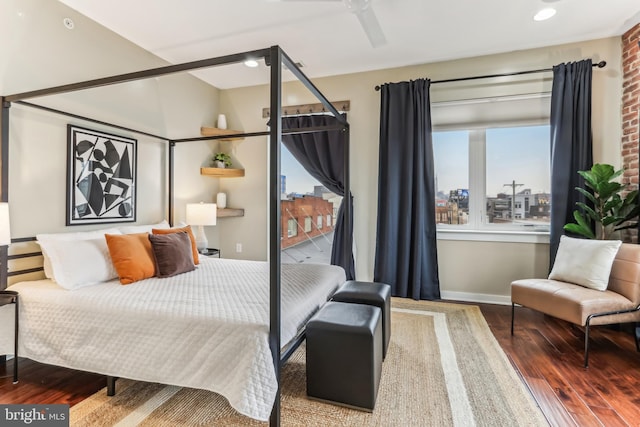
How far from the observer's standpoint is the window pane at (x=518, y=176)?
3.56 metres

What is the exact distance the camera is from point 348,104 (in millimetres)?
4008

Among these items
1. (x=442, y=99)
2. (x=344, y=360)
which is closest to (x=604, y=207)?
(x=442, y=99)

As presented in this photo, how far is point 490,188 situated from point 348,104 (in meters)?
1.95

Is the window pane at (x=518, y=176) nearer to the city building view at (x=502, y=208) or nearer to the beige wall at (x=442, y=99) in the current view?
the city building view at (x=502, y=208)

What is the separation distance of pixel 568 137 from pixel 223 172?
386 cm

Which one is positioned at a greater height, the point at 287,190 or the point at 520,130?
the point at 520,130

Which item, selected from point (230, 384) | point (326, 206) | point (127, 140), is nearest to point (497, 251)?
point (326, 206)

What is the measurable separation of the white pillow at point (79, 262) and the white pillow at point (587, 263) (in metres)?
3.66

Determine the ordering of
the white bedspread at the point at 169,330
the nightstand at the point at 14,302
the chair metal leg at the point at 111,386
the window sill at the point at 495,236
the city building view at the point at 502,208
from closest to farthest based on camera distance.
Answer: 1. the white bedspread at the point at 169,330
2. the chair metal leg at the point at 111,386
3. the nightstand at the point at 14,302
4. the window sill at the point at 495,236
5. the city building view at the point at 502,208

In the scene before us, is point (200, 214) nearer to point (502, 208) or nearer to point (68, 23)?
point (68, 23)

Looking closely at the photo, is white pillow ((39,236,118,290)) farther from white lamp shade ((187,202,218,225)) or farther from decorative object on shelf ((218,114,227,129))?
decorative object on shelf ((218,114,227,129))

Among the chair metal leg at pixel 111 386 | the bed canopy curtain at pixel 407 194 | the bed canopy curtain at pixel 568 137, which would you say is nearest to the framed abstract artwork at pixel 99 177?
the chair metal leg at pixel 111 386

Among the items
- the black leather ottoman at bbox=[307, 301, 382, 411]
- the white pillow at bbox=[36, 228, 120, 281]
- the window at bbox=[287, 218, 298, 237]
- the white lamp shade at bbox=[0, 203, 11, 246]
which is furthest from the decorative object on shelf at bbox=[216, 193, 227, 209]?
the black leather ottoman at bbox=[307, 301, 382, 411]

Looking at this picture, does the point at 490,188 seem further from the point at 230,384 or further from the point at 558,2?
the point at 230,384
